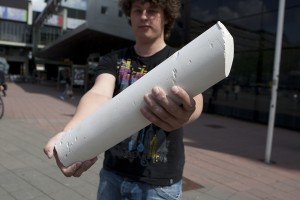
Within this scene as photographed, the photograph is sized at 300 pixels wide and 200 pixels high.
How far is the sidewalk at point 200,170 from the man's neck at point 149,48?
9.31 feet

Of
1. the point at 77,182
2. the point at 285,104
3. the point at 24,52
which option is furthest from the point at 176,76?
the point at 24,52

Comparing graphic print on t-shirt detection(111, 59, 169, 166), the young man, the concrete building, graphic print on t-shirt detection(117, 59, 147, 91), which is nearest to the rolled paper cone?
the young man

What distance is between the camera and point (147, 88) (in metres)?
1.30

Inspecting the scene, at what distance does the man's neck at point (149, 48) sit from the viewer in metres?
1.90

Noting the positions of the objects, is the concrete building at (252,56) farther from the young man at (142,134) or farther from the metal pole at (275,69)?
the young man at (142,134)

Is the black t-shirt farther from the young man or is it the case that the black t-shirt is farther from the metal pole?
the metal pole

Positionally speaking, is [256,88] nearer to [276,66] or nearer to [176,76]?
[276,66]

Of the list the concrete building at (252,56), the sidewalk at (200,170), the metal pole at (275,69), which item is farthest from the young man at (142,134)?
the concrete building at (252,56)

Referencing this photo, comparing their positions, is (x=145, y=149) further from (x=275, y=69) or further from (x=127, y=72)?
(x=275, y=69)

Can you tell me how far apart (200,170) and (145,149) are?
4205mm

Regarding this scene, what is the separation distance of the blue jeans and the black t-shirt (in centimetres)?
3

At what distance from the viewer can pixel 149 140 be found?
1844mm

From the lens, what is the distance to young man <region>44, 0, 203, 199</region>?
5.92 ft

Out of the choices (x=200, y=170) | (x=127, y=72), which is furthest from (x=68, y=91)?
(x=127, y=72)
